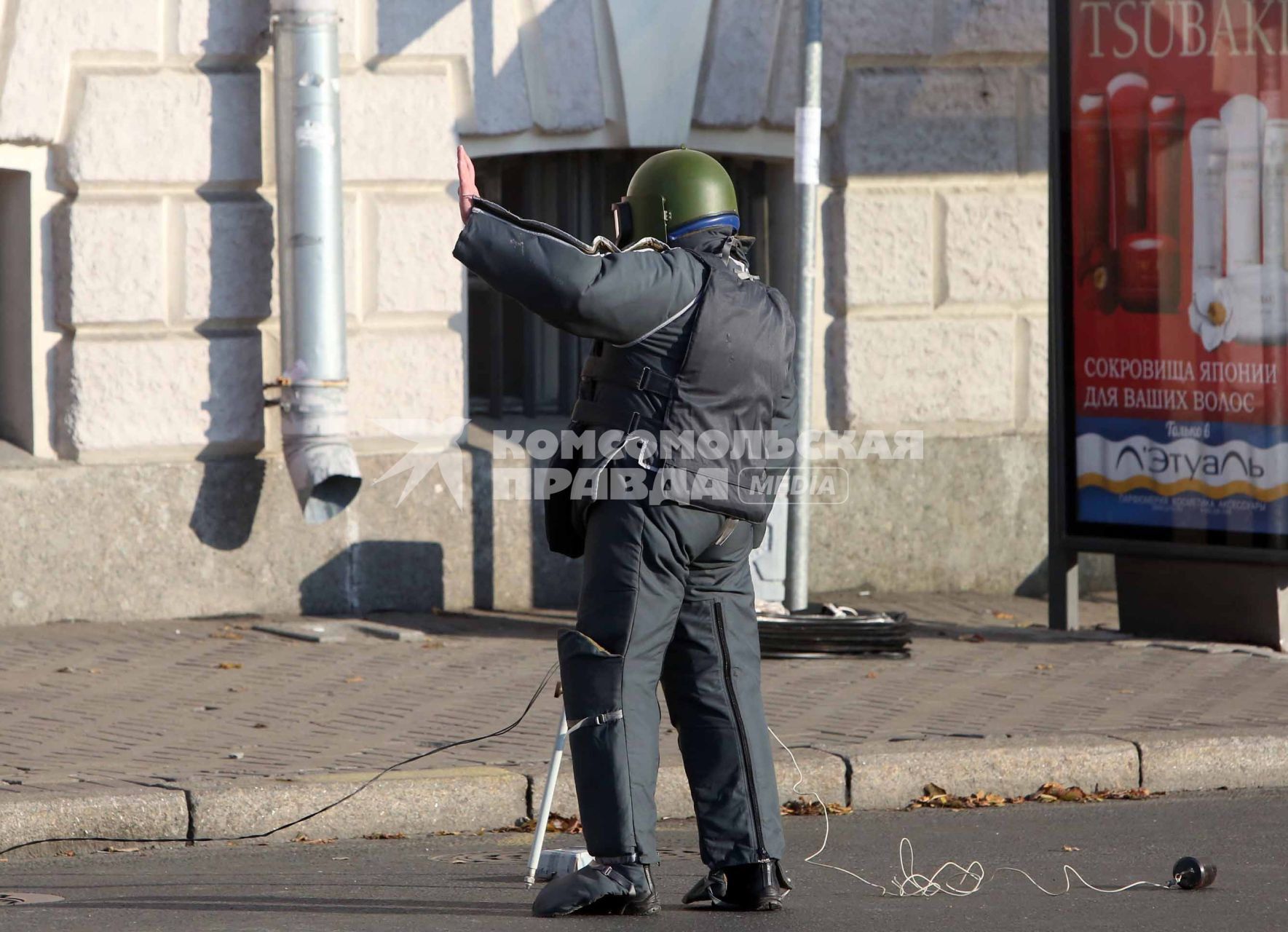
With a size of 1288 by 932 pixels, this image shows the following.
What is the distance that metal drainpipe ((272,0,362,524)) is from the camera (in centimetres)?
888

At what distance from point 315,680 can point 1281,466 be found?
4.18m

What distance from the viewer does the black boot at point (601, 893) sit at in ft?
14.7

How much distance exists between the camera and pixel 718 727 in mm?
4664

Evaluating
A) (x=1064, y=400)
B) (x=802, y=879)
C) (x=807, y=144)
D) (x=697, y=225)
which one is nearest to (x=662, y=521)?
(x=697, y=225)

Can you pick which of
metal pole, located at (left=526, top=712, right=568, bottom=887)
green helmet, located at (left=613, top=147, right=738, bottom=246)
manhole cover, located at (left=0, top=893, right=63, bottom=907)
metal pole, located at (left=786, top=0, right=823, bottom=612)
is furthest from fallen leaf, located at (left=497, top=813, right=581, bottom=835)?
metal pole, located at (left=786, top=0, right=823, bottom=612)

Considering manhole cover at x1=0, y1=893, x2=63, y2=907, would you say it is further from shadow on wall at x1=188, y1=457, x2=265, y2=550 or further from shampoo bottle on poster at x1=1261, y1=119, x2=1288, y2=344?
shampoo bottle on poster at x1=1261, y1=119, x2=1288, y2=344

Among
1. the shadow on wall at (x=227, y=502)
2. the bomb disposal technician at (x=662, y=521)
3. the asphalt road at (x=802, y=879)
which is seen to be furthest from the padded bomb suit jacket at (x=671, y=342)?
the shadow on wall at (x=227, y=502)

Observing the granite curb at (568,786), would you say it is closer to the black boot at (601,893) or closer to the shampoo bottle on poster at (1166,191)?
the black boot at (601,893)

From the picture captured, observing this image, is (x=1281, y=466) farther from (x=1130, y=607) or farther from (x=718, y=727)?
(x=718, y=727)

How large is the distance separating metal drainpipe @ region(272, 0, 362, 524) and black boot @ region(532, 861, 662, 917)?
458 cm

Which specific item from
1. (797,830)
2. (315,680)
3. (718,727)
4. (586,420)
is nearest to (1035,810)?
(797,830)

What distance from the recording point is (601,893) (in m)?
4.48

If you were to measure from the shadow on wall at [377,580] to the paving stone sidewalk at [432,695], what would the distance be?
179 mm

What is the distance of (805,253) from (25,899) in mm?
4956
